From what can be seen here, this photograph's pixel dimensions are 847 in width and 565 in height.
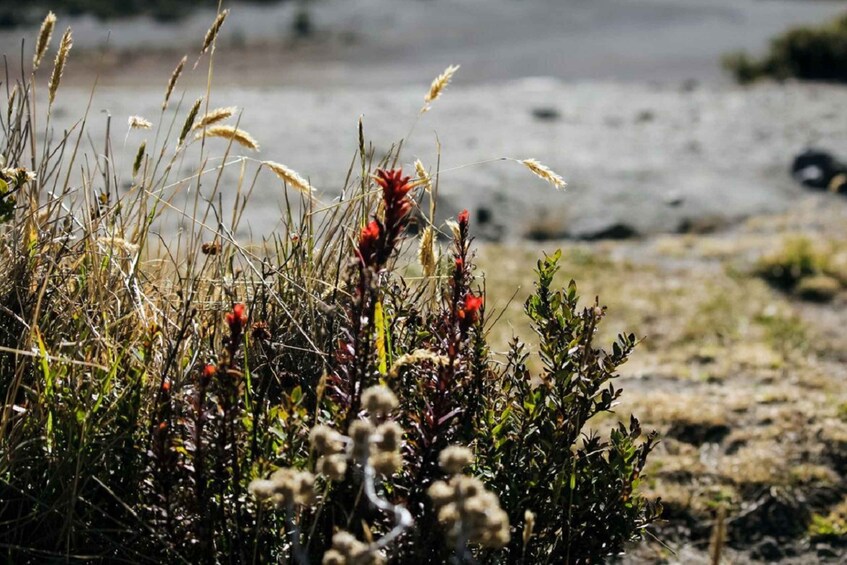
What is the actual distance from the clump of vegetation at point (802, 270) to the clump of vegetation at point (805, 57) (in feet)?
28.3

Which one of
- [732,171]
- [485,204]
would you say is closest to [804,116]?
[732,171]

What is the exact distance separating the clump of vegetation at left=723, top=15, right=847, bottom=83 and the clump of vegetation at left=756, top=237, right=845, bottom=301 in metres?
8.64

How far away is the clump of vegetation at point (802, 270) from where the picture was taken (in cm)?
672

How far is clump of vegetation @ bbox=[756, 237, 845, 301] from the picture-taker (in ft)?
22.1

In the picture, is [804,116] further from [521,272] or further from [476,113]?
[521,272]

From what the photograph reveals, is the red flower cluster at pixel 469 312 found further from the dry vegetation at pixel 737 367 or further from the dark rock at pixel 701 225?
the dark rock at pixel 701 225

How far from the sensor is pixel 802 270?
6.96 metres

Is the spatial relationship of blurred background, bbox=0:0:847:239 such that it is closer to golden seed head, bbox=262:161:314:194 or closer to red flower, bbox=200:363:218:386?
golden seed head, bbox=262:161:314:194

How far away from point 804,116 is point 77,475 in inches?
417

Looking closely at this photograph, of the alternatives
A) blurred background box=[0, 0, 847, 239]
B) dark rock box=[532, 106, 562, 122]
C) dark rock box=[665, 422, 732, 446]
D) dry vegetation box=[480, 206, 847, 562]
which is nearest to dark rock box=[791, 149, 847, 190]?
blurred background box=[0, 0, 847, 239]

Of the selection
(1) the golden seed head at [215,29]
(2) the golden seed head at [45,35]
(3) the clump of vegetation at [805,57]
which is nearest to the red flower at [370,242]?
(1) the golden seed head at [215,29]

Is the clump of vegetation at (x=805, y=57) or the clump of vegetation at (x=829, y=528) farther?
the clump of vegetation at (x=805, y=57)

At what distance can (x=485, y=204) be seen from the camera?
8602mm

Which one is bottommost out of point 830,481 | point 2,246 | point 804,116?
point 830,481
